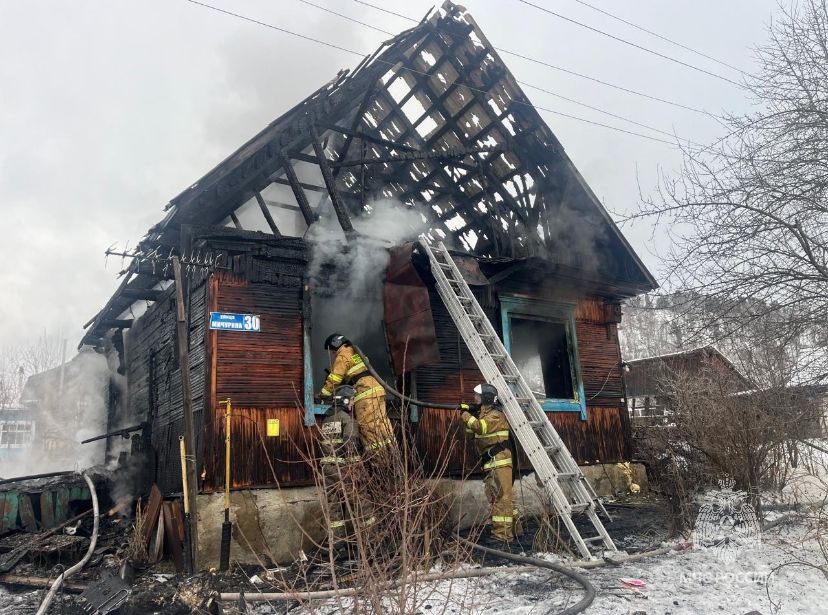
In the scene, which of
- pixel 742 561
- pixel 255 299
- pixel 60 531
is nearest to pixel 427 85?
pixel 255 299

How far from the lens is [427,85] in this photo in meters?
9.02

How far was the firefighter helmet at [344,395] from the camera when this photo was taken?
6.51 meters

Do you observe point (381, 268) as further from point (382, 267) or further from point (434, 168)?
point (434, 168)

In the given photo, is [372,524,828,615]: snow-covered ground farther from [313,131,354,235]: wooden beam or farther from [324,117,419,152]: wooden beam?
[324,117,419,152]: wooden beam

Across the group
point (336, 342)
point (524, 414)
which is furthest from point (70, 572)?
point (524, 414)

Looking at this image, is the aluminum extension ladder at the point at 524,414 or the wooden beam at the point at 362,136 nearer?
the aluminum extension ladder at the point at 524,414

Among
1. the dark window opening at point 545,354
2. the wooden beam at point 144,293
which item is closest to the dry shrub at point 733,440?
the dark window opening at point 545,354

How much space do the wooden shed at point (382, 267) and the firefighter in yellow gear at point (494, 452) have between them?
419 millimetres

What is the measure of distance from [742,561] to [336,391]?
444cm

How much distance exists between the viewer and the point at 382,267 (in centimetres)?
823

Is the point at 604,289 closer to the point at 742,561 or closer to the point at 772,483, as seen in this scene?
the point at 772,483

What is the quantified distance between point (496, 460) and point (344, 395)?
1.96 m
